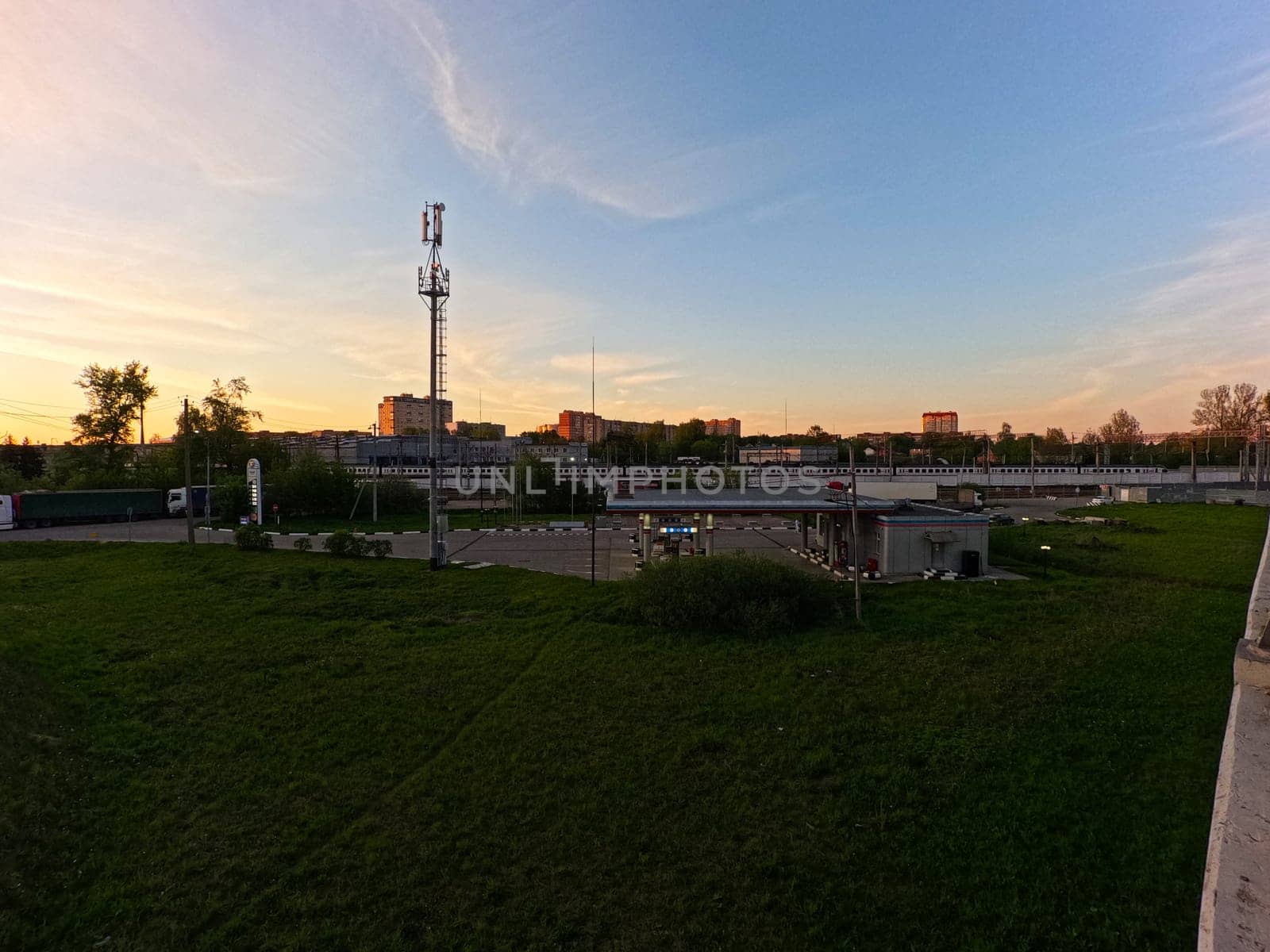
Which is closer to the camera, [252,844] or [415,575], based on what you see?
[252,844]

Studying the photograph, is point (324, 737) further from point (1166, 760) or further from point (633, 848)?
point (1166, 760)

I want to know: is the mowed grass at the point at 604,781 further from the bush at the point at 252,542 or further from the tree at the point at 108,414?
the tree at the point at 108,414

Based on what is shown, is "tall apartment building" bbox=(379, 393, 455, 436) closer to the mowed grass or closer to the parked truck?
the parked truck

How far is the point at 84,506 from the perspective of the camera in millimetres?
44375

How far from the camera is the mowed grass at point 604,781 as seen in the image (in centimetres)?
664

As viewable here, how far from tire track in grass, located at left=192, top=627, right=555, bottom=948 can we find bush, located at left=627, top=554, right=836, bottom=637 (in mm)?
6563

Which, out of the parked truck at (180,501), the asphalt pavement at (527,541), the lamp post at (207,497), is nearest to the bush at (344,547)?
the asphalt pavement at (527,541)

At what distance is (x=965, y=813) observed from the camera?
8.38 meters

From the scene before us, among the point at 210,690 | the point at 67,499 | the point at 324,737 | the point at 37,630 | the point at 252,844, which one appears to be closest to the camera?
the point at 252,844

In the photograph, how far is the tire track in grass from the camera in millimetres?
6387

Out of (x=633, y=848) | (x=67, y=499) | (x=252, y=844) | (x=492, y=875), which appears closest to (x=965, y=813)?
(x=633, y=848)

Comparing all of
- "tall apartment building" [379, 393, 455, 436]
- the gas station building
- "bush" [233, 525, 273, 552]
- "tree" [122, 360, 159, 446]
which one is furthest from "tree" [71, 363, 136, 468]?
"tall apartment building" [379, 393, 455, 436]

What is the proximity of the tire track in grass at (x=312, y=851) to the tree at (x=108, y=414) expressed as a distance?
68192 mm

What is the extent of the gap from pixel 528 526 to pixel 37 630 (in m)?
30.0
